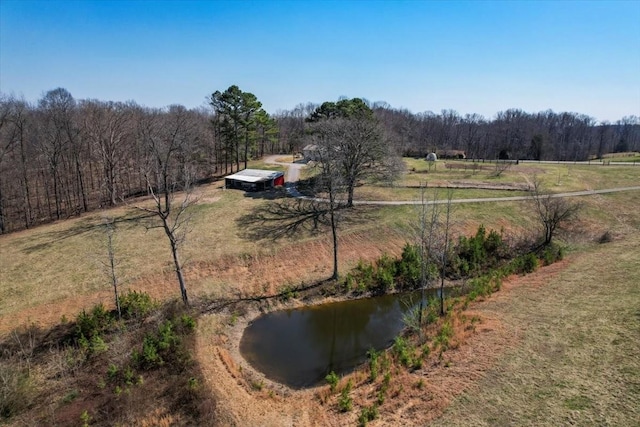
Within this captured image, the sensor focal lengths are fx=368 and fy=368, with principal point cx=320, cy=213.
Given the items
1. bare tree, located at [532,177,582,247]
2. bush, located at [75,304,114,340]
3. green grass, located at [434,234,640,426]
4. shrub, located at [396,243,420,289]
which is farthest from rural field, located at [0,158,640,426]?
shrub, located at [396,243,420,289]

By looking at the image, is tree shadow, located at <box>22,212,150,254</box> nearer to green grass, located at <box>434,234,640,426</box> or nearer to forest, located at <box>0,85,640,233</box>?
forest, located at <box>0,85,640,233</box>

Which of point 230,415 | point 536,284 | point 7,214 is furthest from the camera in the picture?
point 7,214

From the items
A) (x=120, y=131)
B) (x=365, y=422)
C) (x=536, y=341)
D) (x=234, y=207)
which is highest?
(x=120, y=131)

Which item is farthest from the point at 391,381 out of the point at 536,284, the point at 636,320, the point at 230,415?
the point at 536,284

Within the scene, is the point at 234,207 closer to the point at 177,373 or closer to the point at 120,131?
the point at 120,131

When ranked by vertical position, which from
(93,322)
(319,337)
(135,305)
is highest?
(135,305)

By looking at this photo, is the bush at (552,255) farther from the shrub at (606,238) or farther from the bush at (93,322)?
the bush at (93,322)

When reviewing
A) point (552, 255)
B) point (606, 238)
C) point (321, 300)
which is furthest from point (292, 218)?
point (606, 238)

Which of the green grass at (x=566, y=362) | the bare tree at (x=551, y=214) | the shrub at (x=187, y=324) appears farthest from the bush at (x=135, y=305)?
the bare tree at (x=551, y=214)

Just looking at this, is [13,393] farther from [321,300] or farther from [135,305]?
[321,300]
